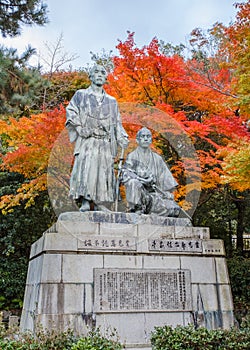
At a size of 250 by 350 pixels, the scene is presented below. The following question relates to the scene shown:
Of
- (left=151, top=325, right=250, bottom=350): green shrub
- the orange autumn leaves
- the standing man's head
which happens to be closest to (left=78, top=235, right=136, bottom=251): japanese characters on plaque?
(left=151, top=325, right=250, bottom=350): green shrub

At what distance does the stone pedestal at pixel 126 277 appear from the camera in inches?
231

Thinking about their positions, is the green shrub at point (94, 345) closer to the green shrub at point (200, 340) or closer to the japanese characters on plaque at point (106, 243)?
the green shrub at point (200, 340)

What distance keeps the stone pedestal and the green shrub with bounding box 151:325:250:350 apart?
47.2 inches

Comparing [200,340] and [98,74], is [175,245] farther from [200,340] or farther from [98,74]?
[98,74]

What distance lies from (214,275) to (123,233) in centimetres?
170

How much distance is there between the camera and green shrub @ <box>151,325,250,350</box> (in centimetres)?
469

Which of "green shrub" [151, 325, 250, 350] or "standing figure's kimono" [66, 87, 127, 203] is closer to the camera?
"green shrub" [151, 325, 250, 350]

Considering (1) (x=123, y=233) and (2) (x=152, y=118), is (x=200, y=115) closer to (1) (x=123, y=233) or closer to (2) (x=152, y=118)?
(2) (x=152, y=118)

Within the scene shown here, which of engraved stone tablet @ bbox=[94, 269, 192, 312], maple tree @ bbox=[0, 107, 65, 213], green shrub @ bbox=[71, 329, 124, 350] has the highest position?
maple tree @ bbox=[0, 107, 65, 213]

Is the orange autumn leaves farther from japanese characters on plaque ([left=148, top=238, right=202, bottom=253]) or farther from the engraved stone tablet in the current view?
the engraved stone tablet

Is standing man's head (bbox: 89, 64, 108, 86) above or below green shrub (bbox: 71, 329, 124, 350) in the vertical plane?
above

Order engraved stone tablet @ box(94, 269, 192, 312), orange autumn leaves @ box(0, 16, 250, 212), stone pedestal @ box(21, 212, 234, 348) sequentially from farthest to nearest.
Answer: orange autumn leaves @ box(0, 16, 250, 212), engraved stone tablet @ box(94, 269, 192, 312), stone pedestal @ box(21, 212, 234, 348)

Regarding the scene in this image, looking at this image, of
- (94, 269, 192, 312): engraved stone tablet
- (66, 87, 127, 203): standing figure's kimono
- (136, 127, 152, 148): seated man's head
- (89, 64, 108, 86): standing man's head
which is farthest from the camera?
(136, 127, 152, 148): seated man's head

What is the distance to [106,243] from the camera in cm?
632
